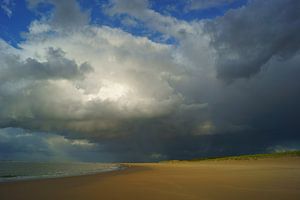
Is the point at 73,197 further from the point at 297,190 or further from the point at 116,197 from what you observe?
the point at 297,190

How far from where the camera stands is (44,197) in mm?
14688

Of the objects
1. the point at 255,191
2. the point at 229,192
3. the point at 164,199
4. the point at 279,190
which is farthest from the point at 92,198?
the point at 279,190

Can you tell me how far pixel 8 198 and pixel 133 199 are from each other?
6518mm

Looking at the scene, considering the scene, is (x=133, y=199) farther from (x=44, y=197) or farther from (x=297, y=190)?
(x=297, y=190)

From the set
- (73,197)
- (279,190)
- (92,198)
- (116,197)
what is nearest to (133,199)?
(116,197)

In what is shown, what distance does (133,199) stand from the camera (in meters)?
13.4

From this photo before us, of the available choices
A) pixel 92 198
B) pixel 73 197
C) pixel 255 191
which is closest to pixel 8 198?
pixel 73 197

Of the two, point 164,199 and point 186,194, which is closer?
point 164,199

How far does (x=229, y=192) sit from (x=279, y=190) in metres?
2.66

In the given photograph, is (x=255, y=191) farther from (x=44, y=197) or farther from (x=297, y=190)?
(x=44, y=197)

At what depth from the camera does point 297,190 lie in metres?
14.9

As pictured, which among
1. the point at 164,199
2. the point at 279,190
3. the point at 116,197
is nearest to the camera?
the point at 164,199

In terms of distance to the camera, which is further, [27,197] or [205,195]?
[27,197]

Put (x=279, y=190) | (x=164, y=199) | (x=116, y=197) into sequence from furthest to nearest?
(x=279, y=190) → (x=116, y=197) → (x=164, y=199)
